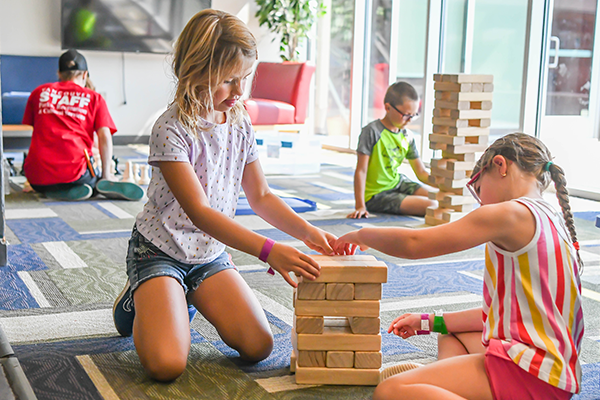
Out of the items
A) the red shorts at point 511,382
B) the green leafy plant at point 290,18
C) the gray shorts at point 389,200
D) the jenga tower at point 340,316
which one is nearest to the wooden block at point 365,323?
the jenga tower at point 340,316

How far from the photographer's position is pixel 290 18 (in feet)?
21.8

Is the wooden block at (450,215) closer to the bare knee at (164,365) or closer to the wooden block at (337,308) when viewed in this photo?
the wooden block at (337,308)

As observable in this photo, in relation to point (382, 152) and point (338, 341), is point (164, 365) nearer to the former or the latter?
point (338, 341)

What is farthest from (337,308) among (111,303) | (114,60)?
(114,60)

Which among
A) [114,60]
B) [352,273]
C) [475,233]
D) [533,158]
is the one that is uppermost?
[114,60]

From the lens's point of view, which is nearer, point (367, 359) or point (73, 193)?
point (367, 359)

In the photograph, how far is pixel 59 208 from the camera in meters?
3.19

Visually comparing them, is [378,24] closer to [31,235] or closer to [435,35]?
[435,35]

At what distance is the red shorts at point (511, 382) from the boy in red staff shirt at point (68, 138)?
262 cm

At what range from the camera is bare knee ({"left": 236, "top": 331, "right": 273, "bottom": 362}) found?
1375mm

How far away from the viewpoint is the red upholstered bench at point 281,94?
18.5ft

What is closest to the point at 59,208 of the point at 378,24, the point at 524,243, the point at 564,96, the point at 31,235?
the point at 31,235

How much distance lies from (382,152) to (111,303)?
5.61ft

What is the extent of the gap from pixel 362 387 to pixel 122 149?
502 cm
